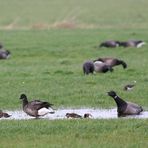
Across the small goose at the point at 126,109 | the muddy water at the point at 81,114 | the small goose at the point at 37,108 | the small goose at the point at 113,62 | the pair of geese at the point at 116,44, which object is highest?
the small goose at the point at 37,108

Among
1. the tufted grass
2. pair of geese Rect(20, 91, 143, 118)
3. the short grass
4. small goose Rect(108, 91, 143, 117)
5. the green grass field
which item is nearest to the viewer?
the short grass

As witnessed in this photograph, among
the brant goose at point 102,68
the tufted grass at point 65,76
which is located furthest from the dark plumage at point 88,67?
the brant goose at point 102,68

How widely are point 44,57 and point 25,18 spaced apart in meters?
27.2

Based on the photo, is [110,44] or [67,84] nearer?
[67,84]

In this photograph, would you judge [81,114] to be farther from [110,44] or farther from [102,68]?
[110,44]

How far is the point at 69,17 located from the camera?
5431cm

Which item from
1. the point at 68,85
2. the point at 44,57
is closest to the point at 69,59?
the point at 44,57

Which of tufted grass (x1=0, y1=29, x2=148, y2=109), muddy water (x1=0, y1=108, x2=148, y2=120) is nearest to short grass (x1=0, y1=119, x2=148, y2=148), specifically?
muddy water (x1=0, y1=108, x2=148, y2=120)

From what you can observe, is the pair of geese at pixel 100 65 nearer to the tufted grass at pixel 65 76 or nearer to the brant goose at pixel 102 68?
the brant goose at pixel 102 68

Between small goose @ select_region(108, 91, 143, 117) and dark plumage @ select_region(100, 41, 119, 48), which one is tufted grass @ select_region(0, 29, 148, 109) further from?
small goose @ select_region(108, 91, 143, 117)

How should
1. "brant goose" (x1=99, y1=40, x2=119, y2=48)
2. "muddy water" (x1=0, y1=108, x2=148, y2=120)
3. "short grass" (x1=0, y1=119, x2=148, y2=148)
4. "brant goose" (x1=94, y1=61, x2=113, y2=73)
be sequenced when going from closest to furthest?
"short grass" (x1=0, y1=119, x2=148, y2=148), "muddy water" (x1=0, y1=108, x2=148, y2=120), "brant goose" (x1=94, y1=61, x2=113, y2=73), "brant goose" (x1=99, y1=40, x2=119, y2=48)

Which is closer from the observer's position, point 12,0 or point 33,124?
point 33,124

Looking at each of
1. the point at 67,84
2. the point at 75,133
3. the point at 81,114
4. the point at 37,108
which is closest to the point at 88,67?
the point at 67,84

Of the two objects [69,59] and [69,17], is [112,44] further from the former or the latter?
[69,17]
